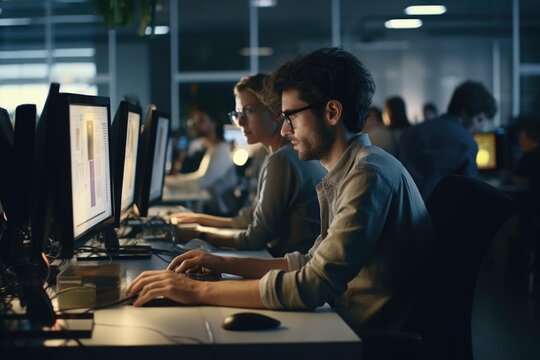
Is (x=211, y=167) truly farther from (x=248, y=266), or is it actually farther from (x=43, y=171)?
(x=43, y=171)

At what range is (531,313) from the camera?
4773 mm

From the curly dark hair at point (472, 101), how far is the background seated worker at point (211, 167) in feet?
7.47

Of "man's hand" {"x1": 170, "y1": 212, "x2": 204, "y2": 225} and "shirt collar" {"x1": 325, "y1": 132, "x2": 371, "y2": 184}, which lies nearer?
"shirt collar" {"x1": 325, "y1": 132, "x2": 371, "y2": 184}

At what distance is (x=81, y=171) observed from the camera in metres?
1.83

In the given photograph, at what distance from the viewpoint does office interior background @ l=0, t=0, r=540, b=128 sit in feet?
32.7

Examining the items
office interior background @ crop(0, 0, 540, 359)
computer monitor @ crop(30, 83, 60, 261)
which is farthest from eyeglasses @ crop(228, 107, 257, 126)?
office interior background @ crop(0, 0, 540, 359)

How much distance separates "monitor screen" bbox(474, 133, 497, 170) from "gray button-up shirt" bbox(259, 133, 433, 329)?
17.2ft

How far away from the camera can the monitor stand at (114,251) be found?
2.55 metres

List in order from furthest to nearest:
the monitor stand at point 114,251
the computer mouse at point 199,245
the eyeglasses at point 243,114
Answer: the eyeglasses at point 243,114, the computer mouse at point 199,245, the monitor stand at point 114,251

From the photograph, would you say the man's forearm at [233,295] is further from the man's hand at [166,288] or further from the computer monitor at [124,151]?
the computer monitor at [124,151]

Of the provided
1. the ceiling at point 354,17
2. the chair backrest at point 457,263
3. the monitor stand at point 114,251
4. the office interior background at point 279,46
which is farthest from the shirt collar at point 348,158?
the ceiling at point 354,17

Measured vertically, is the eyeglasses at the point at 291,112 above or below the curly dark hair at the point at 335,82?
below

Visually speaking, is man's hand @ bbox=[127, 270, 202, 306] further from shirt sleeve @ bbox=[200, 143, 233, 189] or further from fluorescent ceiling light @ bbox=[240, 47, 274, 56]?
fluorescent ceiling light @ bbox=[240, 47, 274, 56]

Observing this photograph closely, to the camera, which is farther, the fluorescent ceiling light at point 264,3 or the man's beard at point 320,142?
the fluorescent ceiling light at point 264,3
